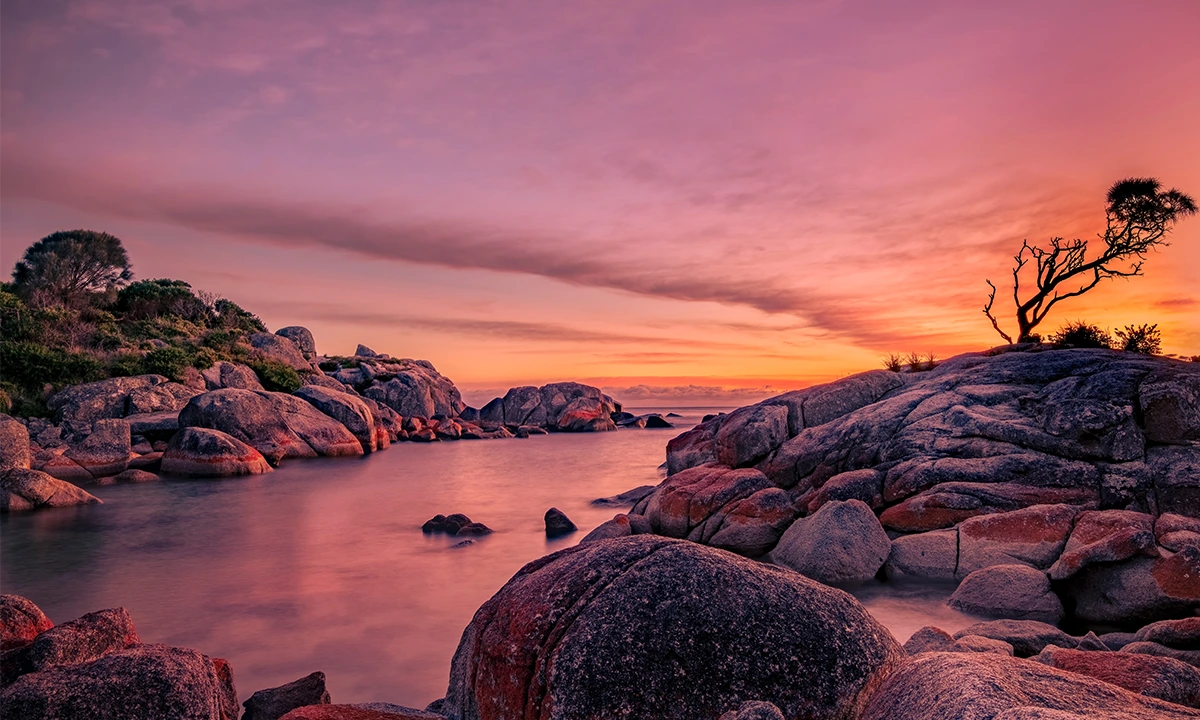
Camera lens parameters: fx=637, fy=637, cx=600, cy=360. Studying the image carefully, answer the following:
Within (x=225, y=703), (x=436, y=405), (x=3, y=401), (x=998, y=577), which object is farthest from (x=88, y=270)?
(x=998, y=577)

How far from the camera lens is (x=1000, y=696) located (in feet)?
12.2

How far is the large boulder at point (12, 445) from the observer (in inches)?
933

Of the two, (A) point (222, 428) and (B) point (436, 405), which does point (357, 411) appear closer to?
(A) point (222, 428)

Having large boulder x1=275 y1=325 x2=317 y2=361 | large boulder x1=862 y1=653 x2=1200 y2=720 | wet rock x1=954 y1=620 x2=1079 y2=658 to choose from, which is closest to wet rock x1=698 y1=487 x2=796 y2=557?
wet rock x1=954 y1=620 x2=1079 y2=658

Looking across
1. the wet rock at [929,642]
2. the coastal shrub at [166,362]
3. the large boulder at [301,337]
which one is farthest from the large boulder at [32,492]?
the large boulder at [301,337]

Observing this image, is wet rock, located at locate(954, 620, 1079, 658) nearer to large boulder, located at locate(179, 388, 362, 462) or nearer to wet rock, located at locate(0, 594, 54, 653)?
wet rock, located at locate(0, 594, 54, 653)

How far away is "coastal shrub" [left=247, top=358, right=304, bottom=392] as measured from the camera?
47812mm

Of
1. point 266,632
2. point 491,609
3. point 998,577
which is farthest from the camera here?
point 266,632

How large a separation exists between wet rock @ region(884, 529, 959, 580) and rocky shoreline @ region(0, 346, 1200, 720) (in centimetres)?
4

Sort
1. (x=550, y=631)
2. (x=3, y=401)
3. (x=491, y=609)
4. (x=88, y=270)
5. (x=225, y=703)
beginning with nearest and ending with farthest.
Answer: (x=550, y=631) → (x=491, y=609) → (x=225, y=703) → (x=3, y=401) → (x=88, y=270)

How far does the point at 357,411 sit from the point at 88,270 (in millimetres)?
47332

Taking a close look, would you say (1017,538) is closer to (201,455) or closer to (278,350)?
(201,455)

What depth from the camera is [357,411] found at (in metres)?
46.3

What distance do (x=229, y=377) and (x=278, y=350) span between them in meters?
11.4
